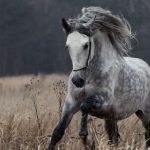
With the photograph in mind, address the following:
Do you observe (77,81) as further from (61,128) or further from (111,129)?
(111,129)

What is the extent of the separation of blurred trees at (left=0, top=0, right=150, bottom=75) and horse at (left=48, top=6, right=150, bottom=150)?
17.0 metres

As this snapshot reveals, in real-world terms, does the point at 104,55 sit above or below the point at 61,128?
above

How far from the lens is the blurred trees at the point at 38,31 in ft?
88.9

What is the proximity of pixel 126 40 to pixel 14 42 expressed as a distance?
21.9 meters

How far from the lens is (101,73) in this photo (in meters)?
7.88

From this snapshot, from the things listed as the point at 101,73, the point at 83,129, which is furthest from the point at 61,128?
the point at 101,73

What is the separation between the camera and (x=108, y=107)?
7.86m

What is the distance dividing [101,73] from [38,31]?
23159 millimetres

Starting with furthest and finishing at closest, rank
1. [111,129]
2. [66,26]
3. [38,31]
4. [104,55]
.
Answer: [38,31]
[111,129]
[104,55]
[66,26]

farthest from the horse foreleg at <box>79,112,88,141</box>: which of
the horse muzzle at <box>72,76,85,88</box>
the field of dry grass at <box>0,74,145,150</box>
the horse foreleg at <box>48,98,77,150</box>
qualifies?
the horse muzzle at <box>72,76,85,88</box>

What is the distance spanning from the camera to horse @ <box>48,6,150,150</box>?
7379 millimetres

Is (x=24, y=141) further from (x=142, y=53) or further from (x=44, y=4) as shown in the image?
(x=44, y=4)

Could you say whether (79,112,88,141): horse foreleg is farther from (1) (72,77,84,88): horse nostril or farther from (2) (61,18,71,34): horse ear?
(2) (61,18,71,34): horse ear

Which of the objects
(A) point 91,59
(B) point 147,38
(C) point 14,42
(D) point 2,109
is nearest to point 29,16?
(C) point 14,42
